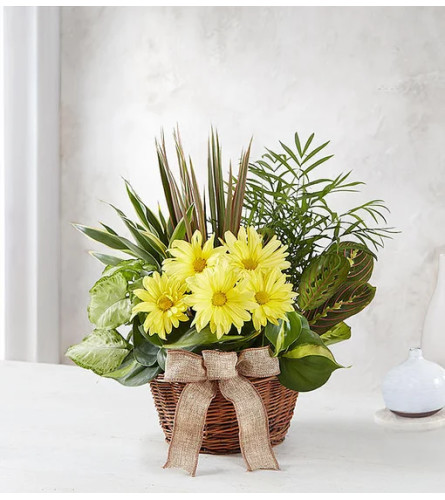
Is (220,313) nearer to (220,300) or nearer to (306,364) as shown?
(220,300)

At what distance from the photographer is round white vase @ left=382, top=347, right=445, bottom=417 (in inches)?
38.7

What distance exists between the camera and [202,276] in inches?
31.7

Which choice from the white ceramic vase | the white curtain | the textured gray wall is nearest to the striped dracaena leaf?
the white ceramic vase

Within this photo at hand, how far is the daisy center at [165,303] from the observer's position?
83 cm

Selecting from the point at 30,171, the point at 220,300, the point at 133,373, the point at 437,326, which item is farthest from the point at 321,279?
the point at 30,171

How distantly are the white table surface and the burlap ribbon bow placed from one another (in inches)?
1.0

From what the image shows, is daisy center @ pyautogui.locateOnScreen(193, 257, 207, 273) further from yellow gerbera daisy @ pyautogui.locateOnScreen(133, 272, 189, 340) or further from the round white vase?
the round white vase

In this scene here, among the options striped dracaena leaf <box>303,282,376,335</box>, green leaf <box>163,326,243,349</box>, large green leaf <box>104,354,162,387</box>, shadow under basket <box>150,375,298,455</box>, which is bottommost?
shadow under basket <box>150,375,298,455</box>

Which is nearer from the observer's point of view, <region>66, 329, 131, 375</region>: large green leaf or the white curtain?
<region>66, 329, 131, 375</region>: large green leaf

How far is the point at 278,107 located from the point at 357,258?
1.16 m

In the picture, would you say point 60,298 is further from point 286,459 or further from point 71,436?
point 286,459

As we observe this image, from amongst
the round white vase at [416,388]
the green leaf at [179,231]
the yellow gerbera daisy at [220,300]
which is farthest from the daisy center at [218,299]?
the round white vase at [416,388]

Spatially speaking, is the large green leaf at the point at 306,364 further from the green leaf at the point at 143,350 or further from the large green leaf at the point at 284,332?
the green leaf at the point at 143,350

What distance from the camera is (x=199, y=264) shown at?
837 mm
